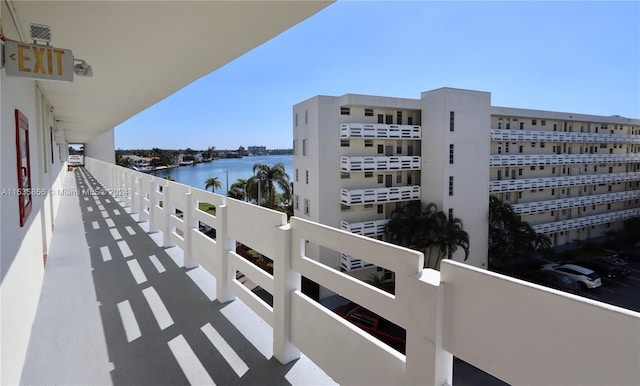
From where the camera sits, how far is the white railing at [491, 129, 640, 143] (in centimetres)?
2114

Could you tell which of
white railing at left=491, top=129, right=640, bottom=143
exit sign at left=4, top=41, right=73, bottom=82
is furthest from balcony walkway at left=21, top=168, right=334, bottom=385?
white railing at left=491, top=129, right=640, bottom=143

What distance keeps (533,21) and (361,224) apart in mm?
13719

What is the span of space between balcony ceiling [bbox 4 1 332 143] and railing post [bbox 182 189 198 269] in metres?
1.53

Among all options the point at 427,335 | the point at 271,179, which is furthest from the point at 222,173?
the point at 427,335

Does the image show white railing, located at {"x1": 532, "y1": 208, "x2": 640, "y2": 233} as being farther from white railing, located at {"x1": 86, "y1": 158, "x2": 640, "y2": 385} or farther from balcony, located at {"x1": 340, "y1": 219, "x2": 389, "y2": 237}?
white railing, located at {"x1": 86, "y1": 158, "x2": 640, "y2": 385}

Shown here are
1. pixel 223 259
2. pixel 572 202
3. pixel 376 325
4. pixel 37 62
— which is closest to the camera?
pixel 37 62

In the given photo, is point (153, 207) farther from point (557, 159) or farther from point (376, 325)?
point (557, 159)

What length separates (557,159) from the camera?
24.3 meters

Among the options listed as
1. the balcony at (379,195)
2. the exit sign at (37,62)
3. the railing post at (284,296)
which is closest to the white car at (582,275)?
the balcony at (379,195)

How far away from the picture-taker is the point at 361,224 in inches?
703

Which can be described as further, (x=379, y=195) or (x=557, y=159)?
(x=557, y=159)

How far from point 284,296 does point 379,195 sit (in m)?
16.6

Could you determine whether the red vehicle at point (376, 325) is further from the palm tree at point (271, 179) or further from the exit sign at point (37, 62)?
the palm tree at point (271, 179)

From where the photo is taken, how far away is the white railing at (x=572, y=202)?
23.2 metres
